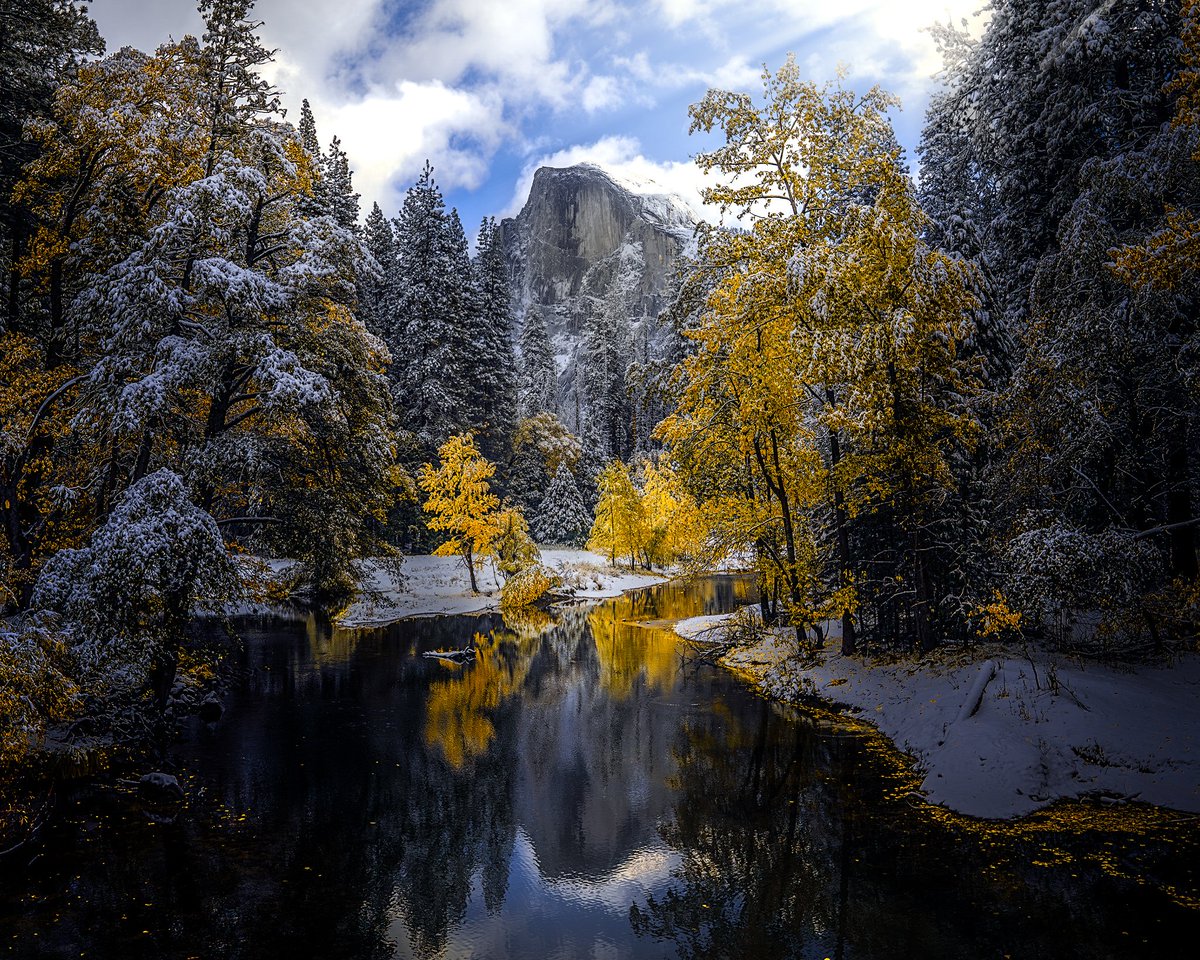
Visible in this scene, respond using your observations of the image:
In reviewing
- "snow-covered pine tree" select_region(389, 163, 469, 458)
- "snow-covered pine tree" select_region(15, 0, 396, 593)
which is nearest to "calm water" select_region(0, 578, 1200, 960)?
"snow-covered pine tree" select_region(15, 0, 396, 593)

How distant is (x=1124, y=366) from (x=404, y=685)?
19.3 meters

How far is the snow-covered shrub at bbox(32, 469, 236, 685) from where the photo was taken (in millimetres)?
11344

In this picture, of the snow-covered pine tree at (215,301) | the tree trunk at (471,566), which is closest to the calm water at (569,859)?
the snow-covered pine tree at (215,301)

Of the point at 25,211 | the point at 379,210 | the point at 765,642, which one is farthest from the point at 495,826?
the point at 379,210

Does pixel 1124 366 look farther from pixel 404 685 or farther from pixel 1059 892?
pixel 404 685

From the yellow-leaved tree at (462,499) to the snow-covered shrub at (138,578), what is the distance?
943 inches

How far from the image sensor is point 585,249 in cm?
13812

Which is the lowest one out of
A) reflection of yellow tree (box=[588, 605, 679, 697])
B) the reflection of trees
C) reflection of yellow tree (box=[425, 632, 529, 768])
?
the reflection of trees

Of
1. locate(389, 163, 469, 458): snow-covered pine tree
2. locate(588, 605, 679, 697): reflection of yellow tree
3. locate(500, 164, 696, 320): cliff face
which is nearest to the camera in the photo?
locate(588, 605, 679, 697): reflection of yellow tree

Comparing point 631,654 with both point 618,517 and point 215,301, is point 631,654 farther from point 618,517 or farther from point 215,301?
point 618,517

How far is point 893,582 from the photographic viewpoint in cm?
1706

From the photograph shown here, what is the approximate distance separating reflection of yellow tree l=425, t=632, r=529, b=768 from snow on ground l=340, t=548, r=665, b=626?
828 centimetres

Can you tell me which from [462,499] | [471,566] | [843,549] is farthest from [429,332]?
[843,549]

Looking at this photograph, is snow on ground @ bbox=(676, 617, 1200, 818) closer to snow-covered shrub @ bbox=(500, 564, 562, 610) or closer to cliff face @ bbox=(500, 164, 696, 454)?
snow-covered shrub @ bbox=(500, 564, 562, 610)
